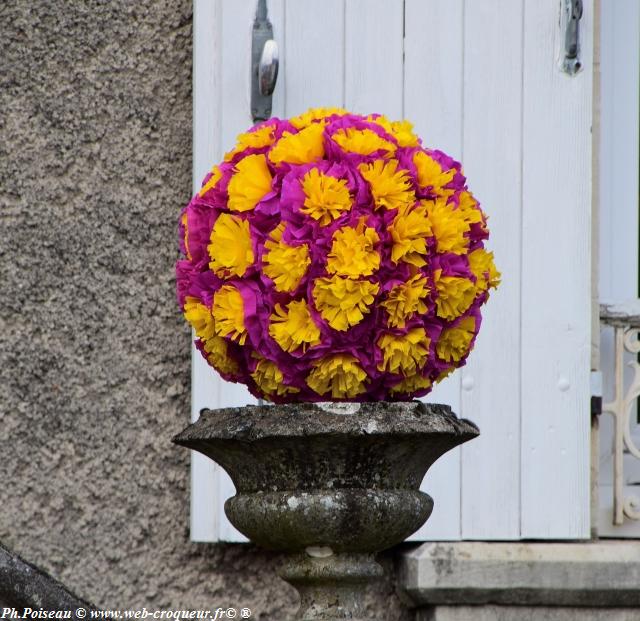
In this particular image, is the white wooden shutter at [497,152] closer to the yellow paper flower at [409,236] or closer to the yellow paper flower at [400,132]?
the yellow paper flower at [400,132]

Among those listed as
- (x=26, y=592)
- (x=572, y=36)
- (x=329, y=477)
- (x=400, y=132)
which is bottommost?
(x=26, y=592)

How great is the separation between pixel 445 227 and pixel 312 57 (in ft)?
3.57

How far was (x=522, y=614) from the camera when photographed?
295cm

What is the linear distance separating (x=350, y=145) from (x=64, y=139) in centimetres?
120

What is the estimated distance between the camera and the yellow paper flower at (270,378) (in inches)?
82.5

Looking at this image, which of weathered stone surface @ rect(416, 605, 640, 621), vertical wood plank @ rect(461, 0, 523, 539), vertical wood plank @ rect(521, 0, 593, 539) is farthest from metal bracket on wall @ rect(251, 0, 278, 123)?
weathered stone surface @ rect(416, 605, 640, 621)

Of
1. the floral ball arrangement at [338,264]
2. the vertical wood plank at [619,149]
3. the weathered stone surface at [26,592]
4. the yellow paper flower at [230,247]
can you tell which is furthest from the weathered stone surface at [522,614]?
the yellow paper flower at [230,247]

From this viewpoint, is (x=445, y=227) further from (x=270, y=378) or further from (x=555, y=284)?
(x=555, y=284)

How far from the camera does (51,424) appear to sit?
9.89ft

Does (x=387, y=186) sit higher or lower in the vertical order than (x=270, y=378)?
higher

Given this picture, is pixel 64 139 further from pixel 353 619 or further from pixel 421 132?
pixel 353 619

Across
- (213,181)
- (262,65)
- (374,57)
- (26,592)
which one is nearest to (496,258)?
(374,57)

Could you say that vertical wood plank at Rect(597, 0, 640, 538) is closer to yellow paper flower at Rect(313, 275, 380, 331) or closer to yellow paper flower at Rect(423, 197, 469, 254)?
yellow paper flower at Rect(423, 197, 469, 254)

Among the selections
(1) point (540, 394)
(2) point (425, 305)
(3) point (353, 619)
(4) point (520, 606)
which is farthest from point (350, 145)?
(4) point (520, 606)
